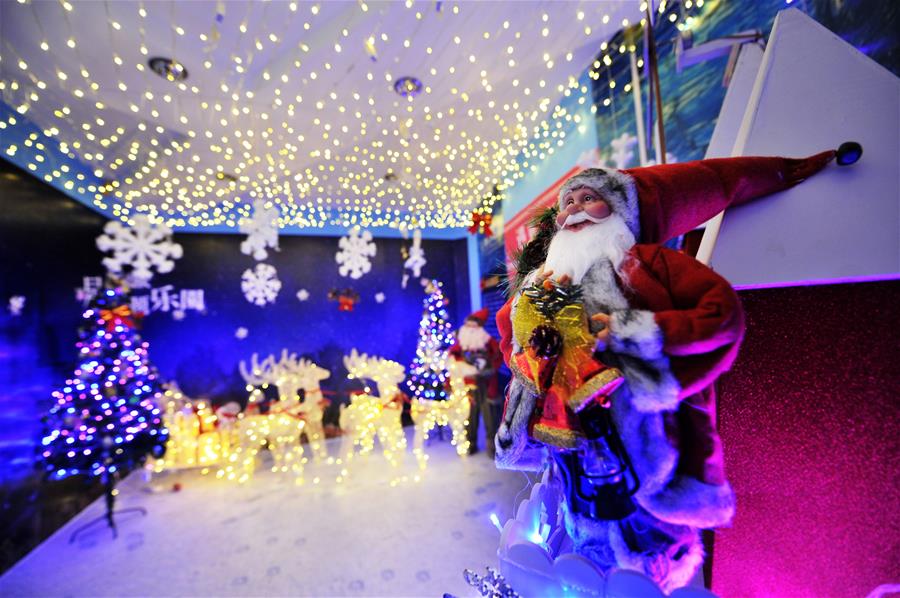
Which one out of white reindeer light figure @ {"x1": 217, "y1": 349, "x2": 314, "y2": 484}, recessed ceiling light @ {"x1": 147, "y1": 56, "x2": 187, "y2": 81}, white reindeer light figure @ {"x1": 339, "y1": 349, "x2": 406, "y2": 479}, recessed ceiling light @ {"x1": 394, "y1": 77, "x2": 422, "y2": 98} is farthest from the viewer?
white reindeer light figure @ {"x1": 339, "y1": 349, "x2": 406, "y2": 479}

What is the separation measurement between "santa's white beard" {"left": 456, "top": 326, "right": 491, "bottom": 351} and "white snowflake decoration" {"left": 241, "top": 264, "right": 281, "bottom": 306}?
9.33 feet

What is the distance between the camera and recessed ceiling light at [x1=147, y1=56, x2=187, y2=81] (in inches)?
98.2

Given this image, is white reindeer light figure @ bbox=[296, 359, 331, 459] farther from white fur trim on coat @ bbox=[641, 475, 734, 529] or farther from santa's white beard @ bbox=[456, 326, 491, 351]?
white fur trim on coat @ bbox=[641, 475, 734, 529]

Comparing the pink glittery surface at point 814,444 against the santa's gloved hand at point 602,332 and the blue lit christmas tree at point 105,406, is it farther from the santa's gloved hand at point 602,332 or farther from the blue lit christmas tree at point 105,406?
the blue lit christmas tree at point 105,406

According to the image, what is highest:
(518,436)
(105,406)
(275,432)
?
(518,436)

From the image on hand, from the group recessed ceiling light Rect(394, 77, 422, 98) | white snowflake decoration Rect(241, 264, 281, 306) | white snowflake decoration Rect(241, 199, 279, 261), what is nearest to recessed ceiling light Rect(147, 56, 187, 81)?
white snowflake decoration Rect(241, 199, 279, 261)

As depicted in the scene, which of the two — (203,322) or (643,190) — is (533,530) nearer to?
(643,190)

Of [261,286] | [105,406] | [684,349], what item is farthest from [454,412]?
[684,349]

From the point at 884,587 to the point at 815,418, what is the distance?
43 cm

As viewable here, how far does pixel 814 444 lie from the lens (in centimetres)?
103

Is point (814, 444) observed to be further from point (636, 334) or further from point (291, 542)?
point (291, 542)

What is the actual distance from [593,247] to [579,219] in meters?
0.10

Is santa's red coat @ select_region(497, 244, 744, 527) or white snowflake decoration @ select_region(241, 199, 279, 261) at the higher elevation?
white snowflake decoration @ select_region(241, 199, 279, 261)

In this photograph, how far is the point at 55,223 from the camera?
3410mm
